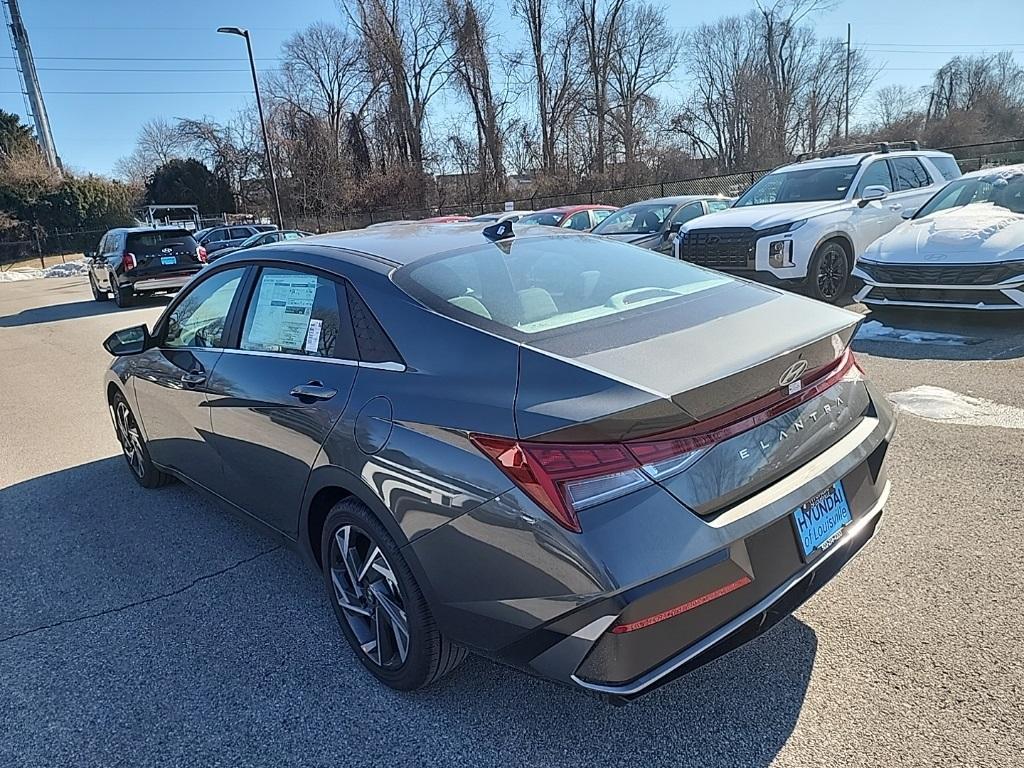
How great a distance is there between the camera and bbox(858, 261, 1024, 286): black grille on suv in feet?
21.0

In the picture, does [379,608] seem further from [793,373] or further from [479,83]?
[479,83]

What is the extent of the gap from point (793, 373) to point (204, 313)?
10.0ft

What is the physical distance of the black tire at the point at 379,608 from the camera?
2.29m

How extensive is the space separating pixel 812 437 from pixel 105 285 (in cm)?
1887

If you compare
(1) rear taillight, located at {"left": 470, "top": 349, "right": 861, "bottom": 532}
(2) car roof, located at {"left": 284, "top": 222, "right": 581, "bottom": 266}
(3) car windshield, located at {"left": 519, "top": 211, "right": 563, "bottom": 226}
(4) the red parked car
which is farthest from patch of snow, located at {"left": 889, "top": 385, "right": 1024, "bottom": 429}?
(3) car windshield, located at {"left": 519, "top": 211, "right": 563, "bottom": 226}

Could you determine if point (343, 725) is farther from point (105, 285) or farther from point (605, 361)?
point (105, 285)

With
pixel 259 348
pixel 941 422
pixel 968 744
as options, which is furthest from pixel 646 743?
pixel 941 422

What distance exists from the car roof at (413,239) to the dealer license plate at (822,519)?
1717mm

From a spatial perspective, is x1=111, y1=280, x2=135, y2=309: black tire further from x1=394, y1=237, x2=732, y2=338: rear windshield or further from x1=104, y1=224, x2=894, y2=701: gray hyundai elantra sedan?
x1=394, y1=237, x2=732, y2=338: rear windshield

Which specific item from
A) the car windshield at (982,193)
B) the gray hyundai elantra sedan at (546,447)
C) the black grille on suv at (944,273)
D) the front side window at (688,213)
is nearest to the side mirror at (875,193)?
the car windshield at (982,193)

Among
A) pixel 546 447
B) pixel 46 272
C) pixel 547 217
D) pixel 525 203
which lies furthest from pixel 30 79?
pixel 546 447

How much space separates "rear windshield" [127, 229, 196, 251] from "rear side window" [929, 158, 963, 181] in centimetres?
A: 1488

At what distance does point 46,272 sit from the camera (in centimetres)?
3216

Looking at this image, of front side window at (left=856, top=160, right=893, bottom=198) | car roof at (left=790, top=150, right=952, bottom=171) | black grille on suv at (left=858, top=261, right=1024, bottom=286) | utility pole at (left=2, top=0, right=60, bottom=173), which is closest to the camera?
black grille on suv at (left=858, top=261, right=1024, bottom=286)
